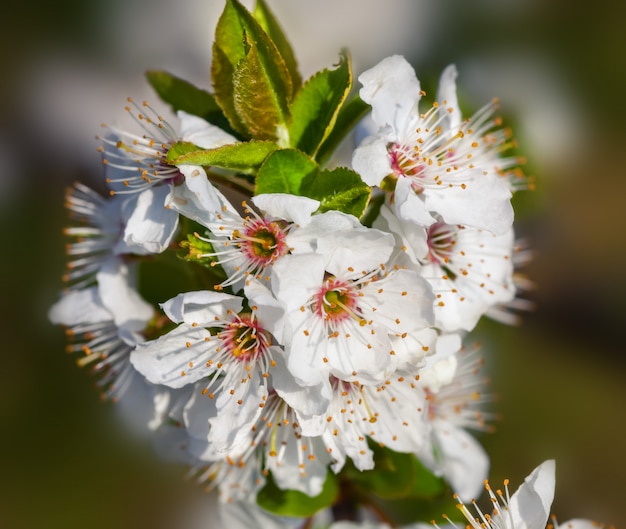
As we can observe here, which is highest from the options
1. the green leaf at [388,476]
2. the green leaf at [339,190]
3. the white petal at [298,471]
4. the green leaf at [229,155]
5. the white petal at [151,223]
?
the green leaf at [229,155]

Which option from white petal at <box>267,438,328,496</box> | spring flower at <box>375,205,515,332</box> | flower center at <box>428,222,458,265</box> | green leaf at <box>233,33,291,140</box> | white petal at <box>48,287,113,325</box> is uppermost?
green leaf at <box>233,33,291,140</box>

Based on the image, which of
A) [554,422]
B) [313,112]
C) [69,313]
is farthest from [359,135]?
[554,422]

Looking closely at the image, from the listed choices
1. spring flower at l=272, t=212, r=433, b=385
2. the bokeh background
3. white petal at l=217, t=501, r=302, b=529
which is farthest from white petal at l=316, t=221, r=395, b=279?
the bokeh background

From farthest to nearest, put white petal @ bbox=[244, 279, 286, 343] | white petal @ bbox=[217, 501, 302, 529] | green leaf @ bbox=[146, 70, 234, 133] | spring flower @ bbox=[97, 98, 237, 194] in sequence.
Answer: white petal @ bbox=[217, 501, 302, 529], green leaf @ bbox=[146, 70, 234, 133], spring flower @ bbox=[97, 98, 237, 194], white petal @ bbox=[244, 279, 286, 343]

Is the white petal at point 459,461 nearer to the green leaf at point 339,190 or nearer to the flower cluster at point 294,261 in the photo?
the flower cluster at point 294,261

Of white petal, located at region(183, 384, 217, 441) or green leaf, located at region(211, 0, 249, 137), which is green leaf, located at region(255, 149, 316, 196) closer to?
green leaf, located at region(211, 0, 249, 137)

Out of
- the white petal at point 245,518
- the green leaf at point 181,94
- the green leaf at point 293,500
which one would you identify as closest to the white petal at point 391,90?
the green leaf at point 181,94

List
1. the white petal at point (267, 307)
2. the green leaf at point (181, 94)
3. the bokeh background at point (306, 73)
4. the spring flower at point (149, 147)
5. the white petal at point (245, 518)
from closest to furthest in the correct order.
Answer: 1. the white petal at point (267, 307)
2. the spring flower at point (149, 147)
3. the green leaf at point (181, 94)
4. the white petal at point (245, 518)
5. the bokeh background at point (306, 73)

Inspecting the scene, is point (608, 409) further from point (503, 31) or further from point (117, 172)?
point (117, 172)
